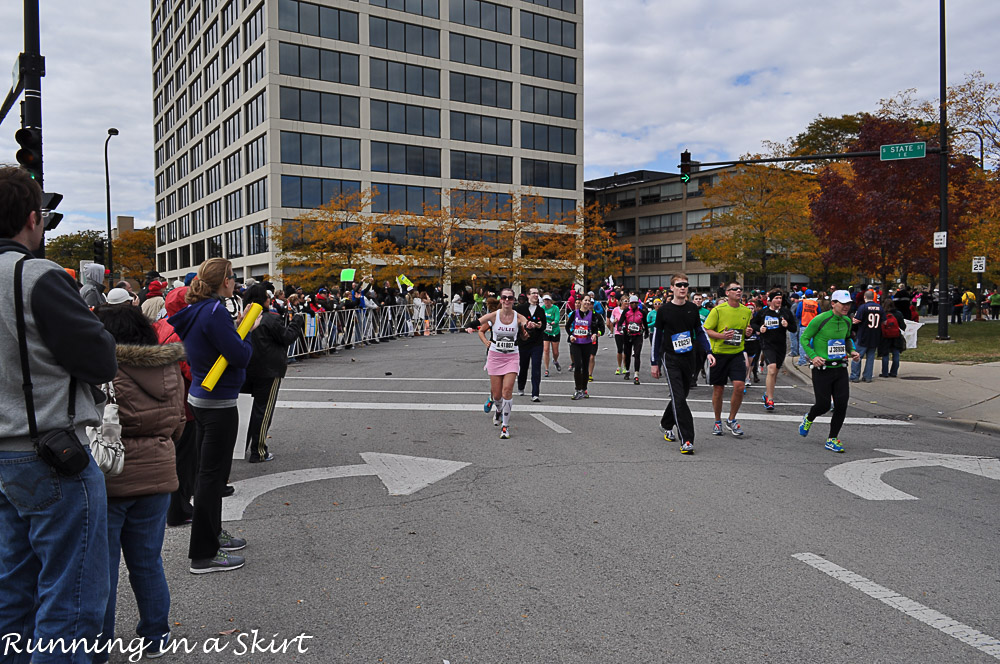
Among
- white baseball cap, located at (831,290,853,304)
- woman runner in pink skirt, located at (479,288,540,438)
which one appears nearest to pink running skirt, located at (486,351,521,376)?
woman runner in pink skirt, located at (479,288,540,438)

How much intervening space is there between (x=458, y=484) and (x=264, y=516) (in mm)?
1792

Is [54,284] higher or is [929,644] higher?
[54,284]

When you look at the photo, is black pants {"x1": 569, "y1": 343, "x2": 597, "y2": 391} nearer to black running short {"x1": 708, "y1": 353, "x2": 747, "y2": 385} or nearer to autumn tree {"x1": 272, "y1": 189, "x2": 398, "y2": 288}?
black running short {"x1": 708, "y1": 353, "x2": 747, "y2": 385}

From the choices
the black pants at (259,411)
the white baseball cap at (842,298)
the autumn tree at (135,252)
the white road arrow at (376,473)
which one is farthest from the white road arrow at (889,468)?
the autumn tree at (135,252)

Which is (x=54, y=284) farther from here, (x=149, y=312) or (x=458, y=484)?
(x=458, y=484)

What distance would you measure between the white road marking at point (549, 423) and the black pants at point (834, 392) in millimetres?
3166

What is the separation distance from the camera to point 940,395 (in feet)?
41.4

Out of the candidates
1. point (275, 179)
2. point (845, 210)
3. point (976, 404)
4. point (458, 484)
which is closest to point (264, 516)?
point (458, 484)

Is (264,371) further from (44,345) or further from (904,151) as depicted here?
(904,151)

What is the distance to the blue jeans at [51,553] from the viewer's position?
275cm

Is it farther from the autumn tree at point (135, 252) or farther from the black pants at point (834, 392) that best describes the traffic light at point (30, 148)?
the autumn tree at point (135, 252)

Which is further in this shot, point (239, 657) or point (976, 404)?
point (976, 404)

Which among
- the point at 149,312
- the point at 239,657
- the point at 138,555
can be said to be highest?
the point at 149,312

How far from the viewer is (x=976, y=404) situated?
1155cm
